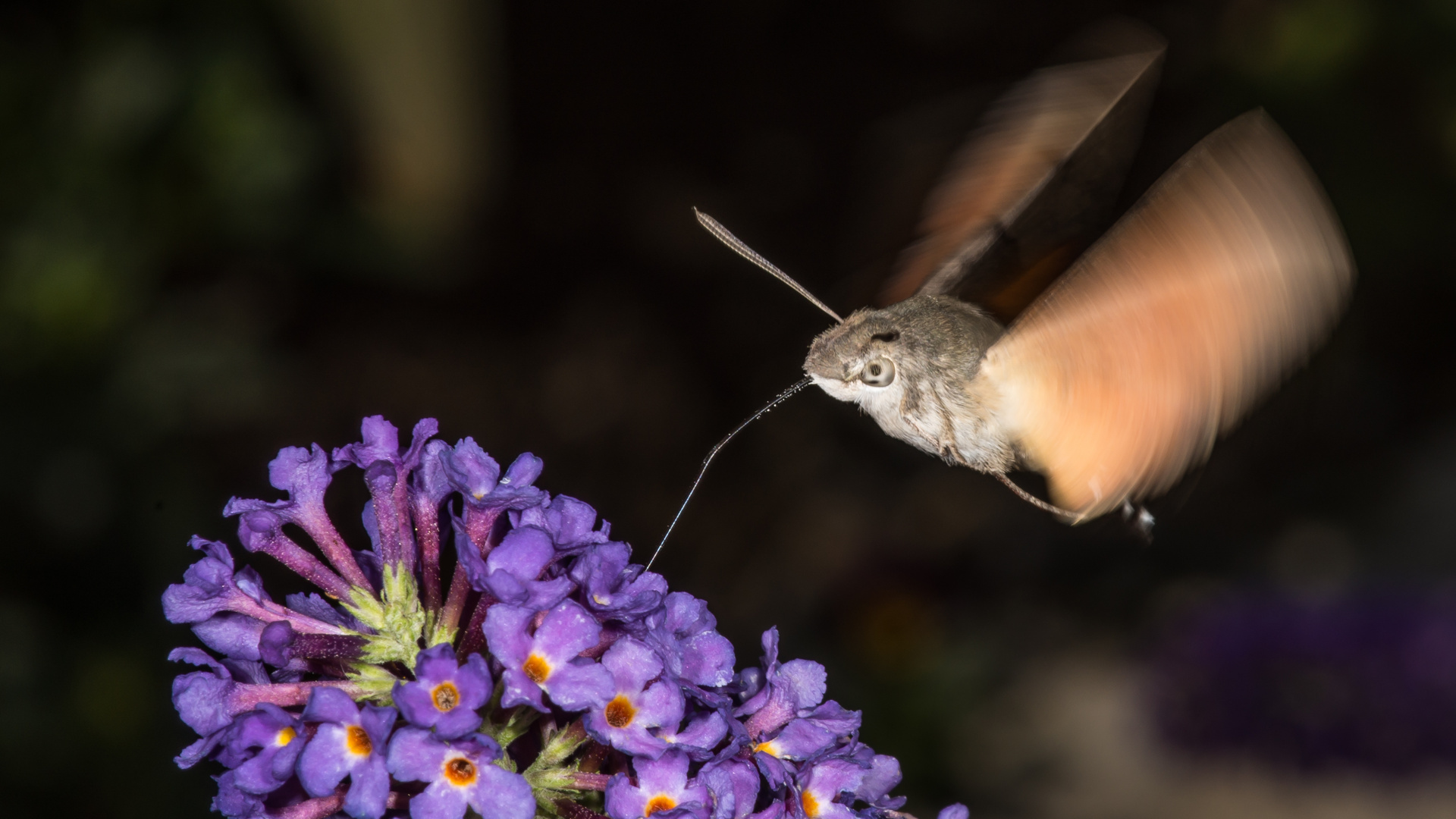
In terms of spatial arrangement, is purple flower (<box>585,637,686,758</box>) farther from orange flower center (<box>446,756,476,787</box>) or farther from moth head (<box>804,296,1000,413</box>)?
moth head (<box>804,296,1000,413</box>)

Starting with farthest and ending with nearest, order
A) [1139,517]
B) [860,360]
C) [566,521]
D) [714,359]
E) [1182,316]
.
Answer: [714,359]
[1139,517]
[860,360]
[1182,316]
[566,521]

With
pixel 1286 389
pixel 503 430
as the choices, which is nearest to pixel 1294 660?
pixel 1286 389

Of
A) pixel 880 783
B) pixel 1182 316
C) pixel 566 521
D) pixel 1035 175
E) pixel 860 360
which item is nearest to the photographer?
pixel 566 521

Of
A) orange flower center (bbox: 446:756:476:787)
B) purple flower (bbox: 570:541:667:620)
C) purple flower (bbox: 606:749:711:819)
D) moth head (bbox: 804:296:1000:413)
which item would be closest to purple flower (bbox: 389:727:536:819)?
orange flower center (bbox: 446:756:476:787)

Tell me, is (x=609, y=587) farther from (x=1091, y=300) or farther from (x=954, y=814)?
(x=1091, y=300)

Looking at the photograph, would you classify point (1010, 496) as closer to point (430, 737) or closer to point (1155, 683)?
point (1155, 683)

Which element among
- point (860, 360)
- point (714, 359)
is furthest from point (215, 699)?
point (714, 359)
